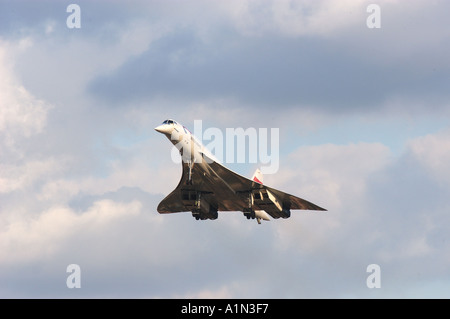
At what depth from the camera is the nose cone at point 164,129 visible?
A: 6481 cm

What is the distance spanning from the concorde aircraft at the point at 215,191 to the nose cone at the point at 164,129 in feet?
0.48

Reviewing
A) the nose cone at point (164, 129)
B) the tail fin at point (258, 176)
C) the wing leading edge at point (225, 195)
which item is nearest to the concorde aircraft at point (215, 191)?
the wing leading edge at point (225, 195)

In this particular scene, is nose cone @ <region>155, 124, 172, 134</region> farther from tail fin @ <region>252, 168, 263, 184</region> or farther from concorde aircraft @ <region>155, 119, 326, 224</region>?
tail fin @ <region>252, 168, 263, 184</region>

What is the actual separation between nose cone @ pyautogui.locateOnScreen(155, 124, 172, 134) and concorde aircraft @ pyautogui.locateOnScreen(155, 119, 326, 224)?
0.15 m

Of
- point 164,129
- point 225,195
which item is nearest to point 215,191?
point 225,195

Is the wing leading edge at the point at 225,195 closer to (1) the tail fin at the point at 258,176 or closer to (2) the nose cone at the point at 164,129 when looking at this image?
(2) the nose cone at the point at 164,129

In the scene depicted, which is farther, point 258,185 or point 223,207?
point 223,207

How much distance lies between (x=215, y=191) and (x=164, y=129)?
11.1 meters
